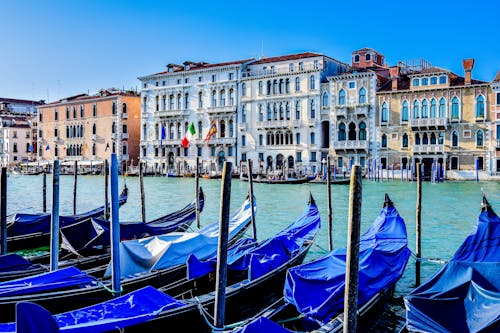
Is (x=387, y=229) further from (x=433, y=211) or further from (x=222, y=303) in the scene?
(x=433, y=211)

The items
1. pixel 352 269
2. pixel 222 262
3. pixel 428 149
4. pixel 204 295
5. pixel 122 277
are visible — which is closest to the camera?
pixel 352 269

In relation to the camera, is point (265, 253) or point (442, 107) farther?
point (442, 107)

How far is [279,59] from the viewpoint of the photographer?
28484 millimetres

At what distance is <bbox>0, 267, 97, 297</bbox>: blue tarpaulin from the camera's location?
4.26 m

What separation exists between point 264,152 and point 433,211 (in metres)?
16.7

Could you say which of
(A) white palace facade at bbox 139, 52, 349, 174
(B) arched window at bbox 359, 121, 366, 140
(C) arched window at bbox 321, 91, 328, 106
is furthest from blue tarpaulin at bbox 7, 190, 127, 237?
(C) arched window at bbox 321, 91, 328, 106

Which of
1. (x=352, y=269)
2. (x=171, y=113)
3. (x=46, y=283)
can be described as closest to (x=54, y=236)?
(x=46, y=283)

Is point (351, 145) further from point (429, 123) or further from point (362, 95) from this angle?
point (429, 123)

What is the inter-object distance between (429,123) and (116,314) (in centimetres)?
2295

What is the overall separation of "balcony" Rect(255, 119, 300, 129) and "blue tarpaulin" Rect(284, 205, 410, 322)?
22.9 m

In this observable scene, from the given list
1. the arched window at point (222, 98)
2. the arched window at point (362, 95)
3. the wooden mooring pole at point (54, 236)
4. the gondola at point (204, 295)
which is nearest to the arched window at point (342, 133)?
the arched window at point (362, 95)

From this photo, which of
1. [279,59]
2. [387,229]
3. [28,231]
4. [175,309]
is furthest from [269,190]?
[175,309]

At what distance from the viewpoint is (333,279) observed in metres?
4.42

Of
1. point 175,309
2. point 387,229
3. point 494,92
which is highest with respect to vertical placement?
point 494,92
